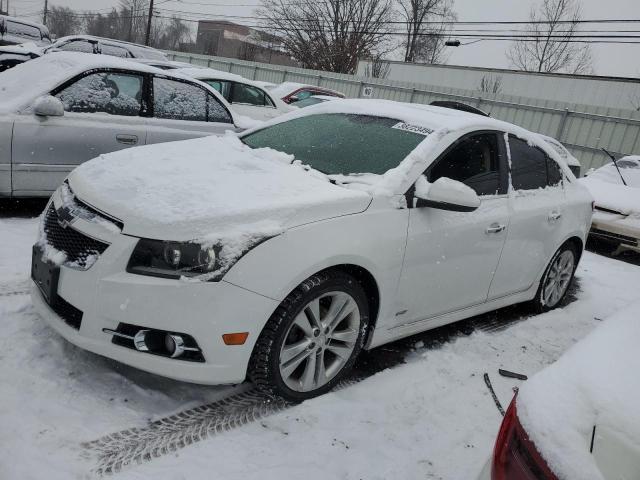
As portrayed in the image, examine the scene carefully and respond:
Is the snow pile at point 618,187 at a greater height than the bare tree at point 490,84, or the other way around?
the bare tree at point 490,84

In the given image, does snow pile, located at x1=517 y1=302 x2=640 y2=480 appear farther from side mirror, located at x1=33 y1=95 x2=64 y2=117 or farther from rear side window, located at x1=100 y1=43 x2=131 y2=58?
rear side window, located at x1=100 y1=43 x2=131 y2=58

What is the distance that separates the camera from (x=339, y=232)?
8.80ft

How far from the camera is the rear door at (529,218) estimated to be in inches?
150

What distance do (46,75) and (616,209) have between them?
7221 millimetres

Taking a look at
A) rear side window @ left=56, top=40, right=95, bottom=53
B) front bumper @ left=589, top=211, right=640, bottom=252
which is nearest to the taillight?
front bumper @ left=589, top=211, right=640, bottom=252

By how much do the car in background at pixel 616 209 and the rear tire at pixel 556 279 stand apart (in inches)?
107

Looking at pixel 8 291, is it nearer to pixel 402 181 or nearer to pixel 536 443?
pixel 402 181

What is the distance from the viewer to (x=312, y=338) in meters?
2.75

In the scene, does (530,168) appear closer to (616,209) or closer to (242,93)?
(616,209)

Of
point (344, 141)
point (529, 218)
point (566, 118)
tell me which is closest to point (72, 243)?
point (344, 141)

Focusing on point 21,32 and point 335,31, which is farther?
point 335,31

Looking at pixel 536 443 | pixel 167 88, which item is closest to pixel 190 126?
pixel 167 88

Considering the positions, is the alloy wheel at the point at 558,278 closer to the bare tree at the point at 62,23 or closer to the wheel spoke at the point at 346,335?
the wheel spoke at the point at 346,335

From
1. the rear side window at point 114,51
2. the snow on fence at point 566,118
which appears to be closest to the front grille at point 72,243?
the rear side window at point 114,51
